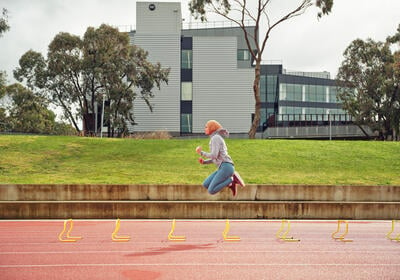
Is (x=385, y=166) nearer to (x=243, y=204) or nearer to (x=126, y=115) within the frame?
(x=243, y=204)

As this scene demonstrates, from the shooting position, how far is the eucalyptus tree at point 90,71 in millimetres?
48969

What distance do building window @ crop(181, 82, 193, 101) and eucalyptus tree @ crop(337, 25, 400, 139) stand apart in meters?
20.1

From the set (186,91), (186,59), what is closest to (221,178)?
(186,91)

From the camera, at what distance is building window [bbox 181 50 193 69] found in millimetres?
64250

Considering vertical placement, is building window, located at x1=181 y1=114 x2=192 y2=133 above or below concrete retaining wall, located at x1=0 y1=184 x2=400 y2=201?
above

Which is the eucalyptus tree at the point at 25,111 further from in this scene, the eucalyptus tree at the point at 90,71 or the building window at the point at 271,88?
the building window at the point at 271,88

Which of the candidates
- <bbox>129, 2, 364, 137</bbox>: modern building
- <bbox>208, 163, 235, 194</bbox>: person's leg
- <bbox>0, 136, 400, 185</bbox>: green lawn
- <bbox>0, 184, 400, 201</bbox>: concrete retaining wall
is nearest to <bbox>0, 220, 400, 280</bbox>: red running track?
<bbox>208, 163, 235, 194</bbox>: person's leg

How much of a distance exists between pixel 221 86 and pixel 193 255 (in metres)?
55.7

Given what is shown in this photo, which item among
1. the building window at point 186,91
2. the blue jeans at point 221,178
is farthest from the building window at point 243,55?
the blue jeans at point 221,178

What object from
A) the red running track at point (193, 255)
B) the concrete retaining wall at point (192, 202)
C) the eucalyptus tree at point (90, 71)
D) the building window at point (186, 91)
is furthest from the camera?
the building window at point (186, 91)

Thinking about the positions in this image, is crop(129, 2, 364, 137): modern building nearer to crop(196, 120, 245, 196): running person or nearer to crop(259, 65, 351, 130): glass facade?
crop(259, 65, 351, 130): glass facade

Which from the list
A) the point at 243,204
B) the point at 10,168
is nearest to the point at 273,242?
the point at 243,204

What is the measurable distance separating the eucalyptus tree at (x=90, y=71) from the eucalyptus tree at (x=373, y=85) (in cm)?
2391

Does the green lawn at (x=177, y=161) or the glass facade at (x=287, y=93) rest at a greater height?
the glass facade at (x=287, y=93)
